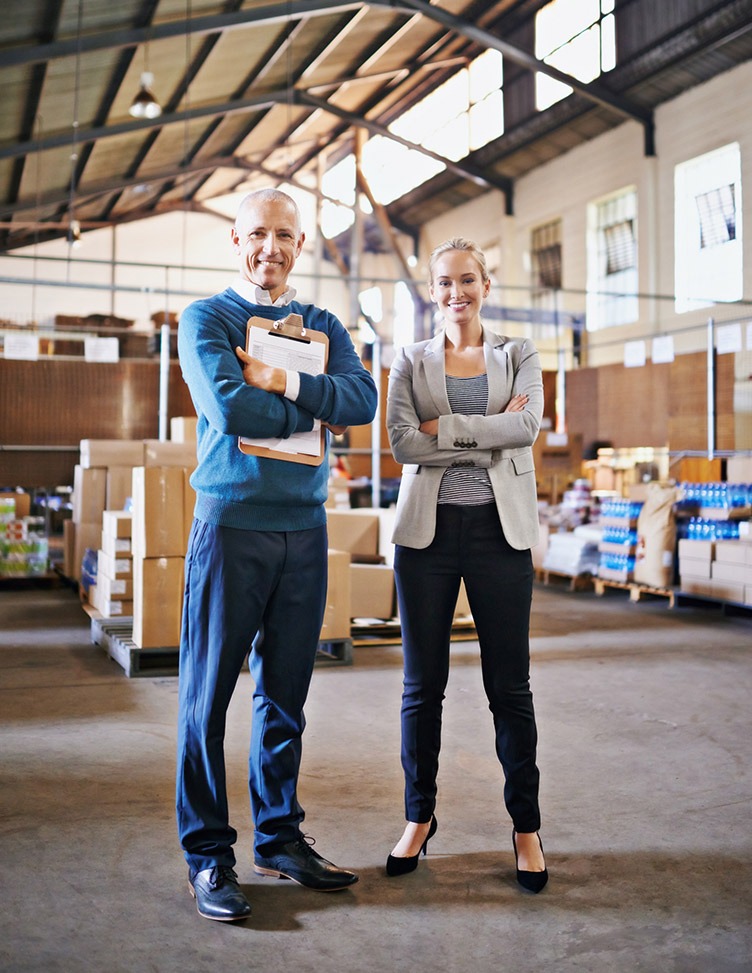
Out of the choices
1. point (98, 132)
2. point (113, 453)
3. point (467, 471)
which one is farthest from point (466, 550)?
point (98, 132)

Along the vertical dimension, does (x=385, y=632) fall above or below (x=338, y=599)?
below

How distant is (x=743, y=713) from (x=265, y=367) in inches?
121

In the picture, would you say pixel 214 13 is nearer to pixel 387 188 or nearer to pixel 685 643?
pixel 685 643

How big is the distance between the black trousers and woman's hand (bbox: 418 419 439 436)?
20 cm

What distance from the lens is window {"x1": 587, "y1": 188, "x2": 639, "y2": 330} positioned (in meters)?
13.9

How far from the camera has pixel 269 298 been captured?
231 cm

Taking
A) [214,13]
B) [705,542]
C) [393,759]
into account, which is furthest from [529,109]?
[393,759]

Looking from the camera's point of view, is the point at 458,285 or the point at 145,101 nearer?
the point at 458,285

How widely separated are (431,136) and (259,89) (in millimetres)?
4871

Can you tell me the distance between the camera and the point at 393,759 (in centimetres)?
348

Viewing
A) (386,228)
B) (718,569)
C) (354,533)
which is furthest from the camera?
(386,228)

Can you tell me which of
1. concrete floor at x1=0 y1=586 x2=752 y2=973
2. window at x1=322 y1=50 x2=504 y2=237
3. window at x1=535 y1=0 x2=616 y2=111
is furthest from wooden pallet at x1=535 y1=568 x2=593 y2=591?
window at x1=322 y1=50 x2=504 y2=237

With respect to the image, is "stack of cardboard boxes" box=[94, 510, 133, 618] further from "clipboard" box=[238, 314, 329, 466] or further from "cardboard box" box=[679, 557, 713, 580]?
"cardboard box" box=[679, 557, 713, 580]

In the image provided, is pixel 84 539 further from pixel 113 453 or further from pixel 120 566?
pixel 120 566
